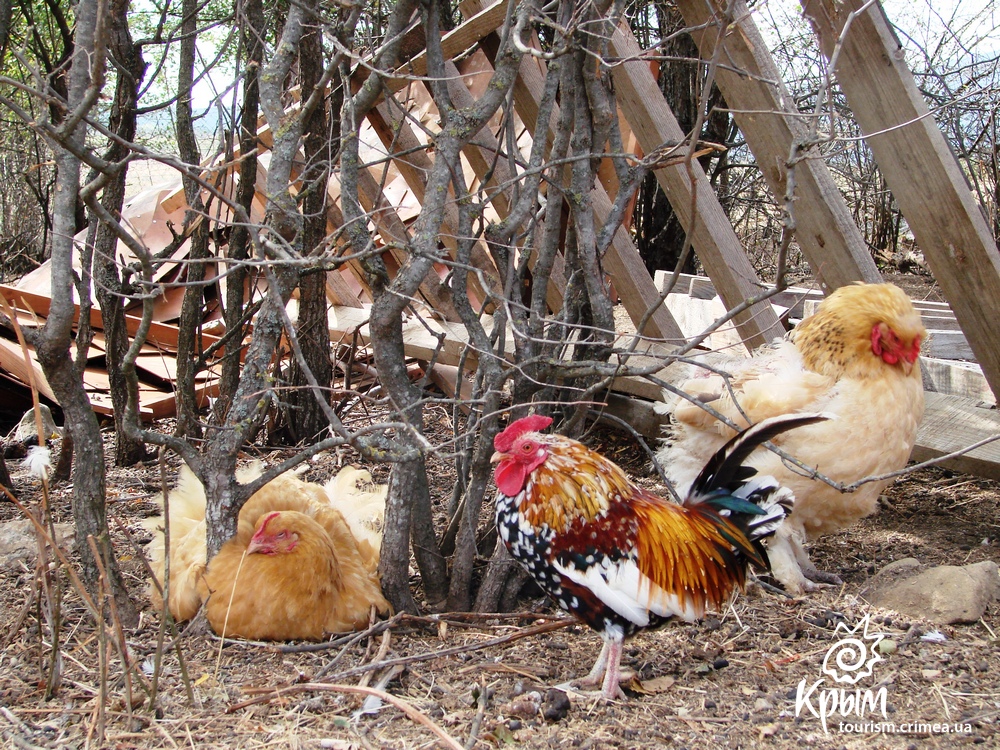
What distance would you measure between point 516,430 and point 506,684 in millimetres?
886

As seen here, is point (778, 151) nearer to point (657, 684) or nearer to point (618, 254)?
point (618, 254)

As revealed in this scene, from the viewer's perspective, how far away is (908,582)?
11.0ft

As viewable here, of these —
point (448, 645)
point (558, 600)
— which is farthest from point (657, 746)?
point (448, 645)

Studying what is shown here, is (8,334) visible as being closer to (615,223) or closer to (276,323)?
(276,323)

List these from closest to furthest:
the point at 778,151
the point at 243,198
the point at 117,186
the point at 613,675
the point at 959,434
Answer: the point at 613,675 → the point at 778,151 → the point at 959,434 → the point at 117,186 → the point at 243,198

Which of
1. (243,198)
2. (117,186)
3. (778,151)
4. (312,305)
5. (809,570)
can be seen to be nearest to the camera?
(778,151)

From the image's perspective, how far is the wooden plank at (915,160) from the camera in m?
3.19

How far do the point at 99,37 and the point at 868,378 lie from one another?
9.94ft

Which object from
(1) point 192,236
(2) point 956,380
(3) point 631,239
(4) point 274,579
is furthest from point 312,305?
(2) point 956,380

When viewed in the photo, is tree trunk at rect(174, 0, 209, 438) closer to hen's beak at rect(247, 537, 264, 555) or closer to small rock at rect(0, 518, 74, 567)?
small rock at rect(0, 518, 74, 567)

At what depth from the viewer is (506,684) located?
9.38 feet

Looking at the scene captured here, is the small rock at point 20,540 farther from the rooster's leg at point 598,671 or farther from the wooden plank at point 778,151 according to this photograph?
the wooden plank at point 778,151

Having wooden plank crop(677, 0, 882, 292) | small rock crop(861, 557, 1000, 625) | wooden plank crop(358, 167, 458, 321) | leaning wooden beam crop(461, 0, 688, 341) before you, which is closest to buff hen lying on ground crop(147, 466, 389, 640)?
leaning wooden beam crop(461, 0, 688, 341)

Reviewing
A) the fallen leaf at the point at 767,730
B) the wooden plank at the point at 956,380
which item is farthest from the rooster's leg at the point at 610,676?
the wooden plank at the point at 956,380
